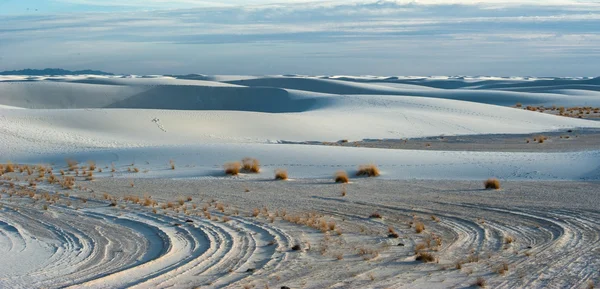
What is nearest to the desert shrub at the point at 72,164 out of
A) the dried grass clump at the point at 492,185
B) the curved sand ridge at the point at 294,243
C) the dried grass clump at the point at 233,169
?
the dried grass clump at the point at 233,169

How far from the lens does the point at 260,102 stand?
63.8m

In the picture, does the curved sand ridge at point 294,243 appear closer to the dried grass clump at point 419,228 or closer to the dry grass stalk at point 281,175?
the dried grass clump at point 419,228

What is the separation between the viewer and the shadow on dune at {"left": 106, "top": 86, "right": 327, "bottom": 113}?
207ft

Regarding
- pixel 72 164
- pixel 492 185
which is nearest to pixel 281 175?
pixel 492 185

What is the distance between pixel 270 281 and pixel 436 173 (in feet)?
43.6

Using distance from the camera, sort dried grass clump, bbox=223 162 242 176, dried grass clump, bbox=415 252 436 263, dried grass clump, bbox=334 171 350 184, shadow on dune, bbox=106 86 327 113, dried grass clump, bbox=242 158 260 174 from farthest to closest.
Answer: shadow on dune, bbox=106 86 327 113
dried grass clump, bbox=242 158 260 174
dried grass clump, bbox=223 162 242 176
dried grass clump, bbox=334 171 350 184
dried grass clump, bbox=415 252 436 263

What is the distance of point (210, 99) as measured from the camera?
65.7 m

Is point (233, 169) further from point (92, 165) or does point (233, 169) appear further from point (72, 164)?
point (72, 164)

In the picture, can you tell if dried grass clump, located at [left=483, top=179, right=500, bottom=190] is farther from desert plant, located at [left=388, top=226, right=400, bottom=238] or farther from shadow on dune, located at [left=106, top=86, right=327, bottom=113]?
shadow on dune, located at [left=106, top=86, right=327, bottom=113]

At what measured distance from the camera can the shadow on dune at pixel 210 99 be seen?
2479 inches

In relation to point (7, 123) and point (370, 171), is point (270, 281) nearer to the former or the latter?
point (370, 171)

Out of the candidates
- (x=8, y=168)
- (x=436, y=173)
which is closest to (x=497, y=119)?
(x=436, y=173)

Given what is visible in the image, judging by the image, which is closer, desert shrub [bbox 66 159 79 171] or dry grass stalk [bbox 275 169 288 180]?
dry grass stalk [bbox 275 169 288 180]

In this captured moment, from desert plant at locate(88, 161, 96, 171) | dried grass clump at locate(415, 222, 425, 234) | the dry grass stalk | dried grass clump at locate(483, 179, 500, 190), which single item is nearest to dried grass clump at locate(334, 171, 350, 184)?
the dry grass stalk
